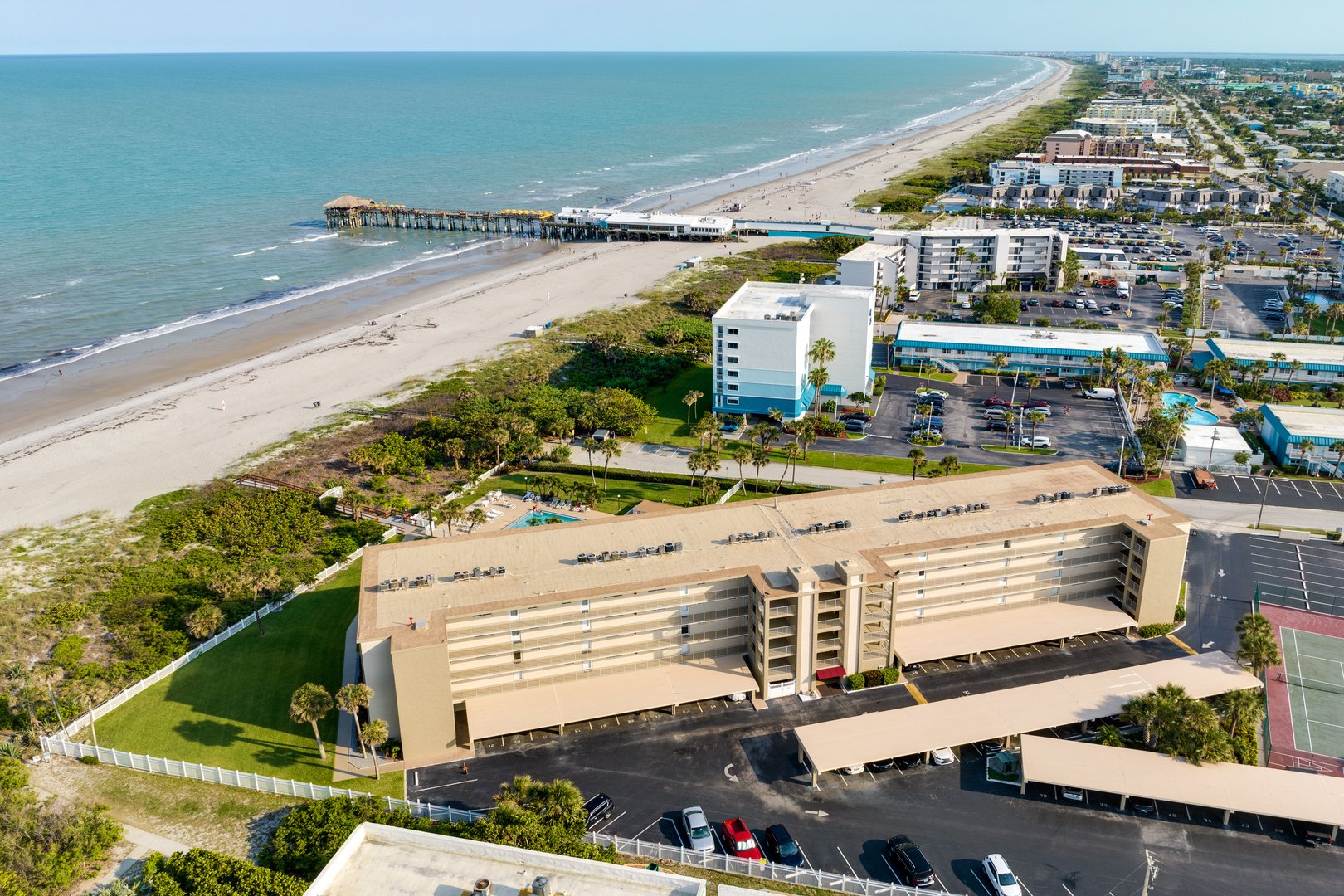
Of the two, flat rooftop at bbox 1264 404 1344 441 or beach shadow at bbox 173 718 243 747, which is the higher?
flat rooftop at bbox 1264 404 1344 441

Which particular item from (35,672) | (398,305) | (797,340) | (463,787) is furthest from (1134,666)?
(398,305)

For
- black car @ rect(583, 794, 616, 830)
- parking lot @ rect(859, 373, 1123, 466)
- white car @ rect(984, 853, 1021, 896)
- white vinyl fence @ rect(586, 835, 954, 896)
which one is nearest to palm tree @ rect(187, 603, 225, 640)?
black car @ rect(583, 794, 616, 830)

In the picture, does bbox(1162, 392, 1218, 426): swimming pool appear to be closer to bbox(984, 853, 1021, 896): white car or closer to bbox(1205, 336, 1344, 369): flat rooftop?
bbox(1205, 336, 1344, 369): flat rooftop

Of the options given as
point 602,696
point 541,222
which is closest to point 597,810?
point 602,696

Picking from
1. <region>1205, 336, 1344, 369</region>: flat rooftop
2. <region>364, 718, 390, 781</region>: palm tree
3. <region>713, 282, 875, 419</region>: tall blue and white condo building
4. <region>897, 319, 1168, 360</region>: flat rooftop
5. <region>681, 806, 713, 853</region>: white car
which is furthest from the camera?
<region>897, 319, 1168, 360</region>: flat rooftop

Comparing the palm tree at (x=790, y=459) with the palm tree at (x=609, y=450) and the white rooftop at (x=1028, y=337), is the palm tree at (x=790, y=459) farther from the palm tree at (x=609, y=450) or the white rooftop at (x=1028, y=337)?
the white rooftop at (x=1028, y=337)

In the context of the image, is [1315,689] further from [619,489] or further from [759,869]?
[619,489]
